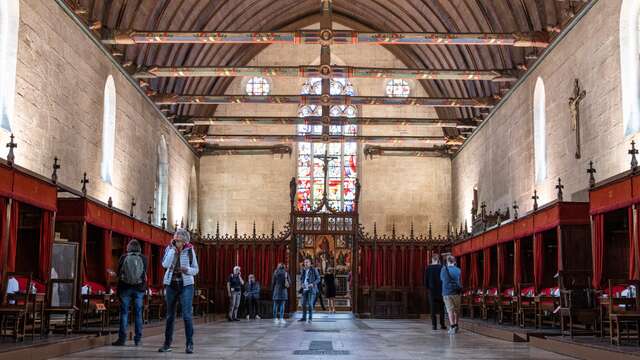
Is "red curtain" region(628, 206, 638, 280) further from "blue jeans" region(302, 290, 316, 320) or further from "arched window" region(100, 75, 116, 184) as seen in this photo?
"arched window" region(100, 75, 116, 184)

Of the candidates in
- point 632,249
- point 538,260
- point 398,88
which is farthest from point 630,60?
point 398,88

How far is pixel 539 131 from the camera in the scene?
18984 millimetres

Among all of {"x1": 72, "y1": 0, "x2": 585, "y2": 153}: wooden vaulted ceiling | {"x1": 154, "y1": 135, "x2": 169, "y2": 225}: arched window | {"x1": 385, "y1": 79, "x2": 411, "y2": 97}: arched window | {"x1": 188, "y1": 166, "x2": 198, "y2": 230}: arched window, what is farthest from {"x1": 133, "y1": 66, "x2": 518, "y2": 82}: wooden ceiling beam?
{"x1": 385, "y1": 79, "x2": 411, "y2": 97}: arched window

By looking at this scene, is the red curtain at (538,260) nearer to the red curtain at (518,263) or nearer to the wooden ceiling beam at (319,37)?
the red curtain at (518,263)

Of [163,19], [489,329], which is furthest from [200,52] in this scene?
[489,329]

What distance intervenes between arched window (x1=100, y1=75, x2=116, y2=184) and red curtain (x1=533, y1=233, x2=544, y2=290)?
10.3m

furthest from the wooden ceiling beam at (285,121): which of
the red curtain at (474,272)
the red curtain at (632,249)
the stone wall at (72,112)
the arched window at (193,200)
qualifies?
the red curtain at (632,249)

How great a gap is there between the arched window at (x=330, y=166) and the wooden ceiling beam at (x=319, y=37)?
39.7 ft

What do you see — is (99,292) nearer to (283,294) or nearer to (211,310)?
(283,294)

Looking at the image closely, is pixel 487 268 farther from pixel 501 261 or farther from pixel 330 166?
pixel 330 166

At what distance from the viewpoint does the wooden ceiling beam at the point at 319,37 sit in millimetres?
17781

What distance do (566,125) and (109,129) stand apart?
36.0 ft

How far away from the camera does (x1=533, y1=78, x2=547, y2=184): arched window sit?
1872cm

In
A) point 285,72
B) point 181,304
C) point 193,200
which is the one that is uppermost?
point 285,72
